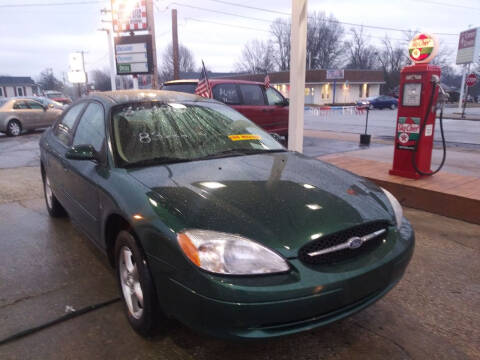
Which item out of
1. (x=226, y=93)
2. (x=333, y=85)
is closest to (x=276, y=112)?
(x=226, y=93)

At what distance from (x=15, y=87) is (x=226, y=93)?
85.3 metres

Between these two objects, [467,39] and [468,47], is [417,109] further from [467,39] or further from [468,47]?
[467,39]

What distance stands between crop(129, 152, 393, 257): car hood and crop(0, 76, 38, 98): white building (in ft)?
282

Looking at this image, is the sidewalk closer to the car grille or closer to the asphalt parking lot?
the asphalt parking lot

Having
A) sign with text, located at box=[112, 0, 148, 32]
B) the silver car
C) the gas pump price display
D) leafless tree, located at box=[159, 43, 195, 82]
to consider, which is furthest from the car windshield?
leafless tree, located at box=[159, 43, 195, 82]

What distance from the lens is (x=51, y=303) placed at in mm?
2650

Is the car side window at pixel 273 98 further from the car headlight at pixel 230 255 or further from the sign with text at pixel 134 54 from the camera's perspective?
the car headlight at pixel 230 255

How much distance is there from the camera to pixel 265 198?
211 cm

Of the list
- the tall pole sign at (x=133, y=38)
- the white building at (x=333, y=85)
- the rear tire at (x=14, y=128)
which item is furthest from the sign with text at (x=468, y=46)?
the rear tire at (x=14, y=128)

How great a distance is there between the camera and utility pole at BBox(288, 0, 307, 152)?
5.58m

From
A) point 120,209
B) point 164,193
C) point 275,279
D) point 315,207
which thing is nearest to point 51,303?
point 120,209

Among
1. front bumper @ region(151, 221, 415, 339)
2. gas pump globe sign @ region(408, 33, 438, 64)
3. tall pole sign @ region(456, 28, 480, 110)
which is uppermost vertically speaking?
tall pole sign @ region(456, 28, 480, 110)

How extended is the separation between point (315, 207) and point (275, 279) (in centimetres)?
52

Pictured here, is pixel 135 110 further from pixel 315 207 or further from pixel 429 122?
pixel 429 122
